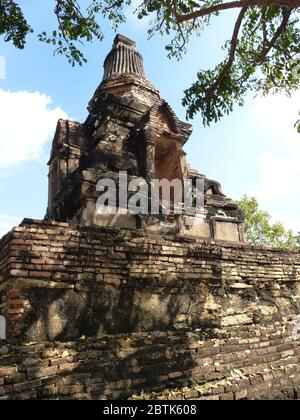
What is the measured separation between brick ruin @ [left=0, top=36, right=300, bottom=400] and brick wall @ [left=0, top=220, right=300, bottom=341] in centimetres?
1

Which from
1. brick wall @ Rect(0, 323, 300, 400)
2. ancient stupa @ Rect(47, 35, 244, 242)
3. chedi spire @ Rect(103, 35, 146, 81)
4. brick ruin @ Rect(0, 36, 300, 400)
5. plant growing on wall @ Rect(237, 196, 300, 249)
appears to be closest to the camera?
brick wall @ Rect(0, 323, 300, 400)

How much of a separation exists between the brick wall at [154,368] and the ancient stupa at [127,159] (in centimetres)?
421

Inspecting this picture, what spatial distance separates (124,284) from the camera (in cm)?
461

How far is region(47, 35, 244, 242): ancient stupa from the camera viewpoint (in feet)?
27.4

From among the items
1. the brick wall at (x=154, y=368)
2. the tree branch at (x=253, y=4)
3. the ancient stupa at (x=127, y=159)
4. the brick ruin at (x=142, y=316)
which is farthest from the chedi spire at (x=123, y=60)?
the brick wall at (x=154, y=368)

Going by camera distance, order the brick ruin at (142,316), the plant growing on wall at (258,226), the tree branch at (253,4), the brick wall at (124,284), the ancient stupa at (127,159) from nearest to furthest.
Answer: the brick ruin at (142,316) → the brick wall at (124,284) → the tree branch at (253,4) → the ancient stupa at (127,159) → the plant growing on wall at (258,226)

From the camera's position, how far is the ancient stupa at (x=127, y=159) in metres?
8.36

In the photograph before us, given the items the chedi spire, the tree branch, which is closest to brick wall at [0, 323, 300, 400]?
the tree branch

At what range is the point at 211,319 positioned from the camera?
16.6ft

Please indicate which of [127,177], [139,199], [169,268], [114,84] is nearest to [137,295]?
[169,268]

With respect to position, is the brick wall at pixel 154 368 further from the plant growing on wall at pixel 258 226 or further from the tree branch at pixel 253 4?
the plant growing on wall at pixel 258 226

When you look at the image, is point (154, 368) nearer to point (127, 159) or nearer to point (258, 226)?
point (127, 159)

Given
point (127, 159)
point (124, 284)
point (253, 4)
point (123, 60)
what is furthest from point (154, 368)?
point (123, 60)

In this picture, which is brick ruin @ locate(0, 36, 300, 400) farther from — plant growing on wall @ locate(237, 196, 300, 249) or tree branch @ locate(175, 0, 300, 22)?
plant growing on wall @ locate(237, 196, 300, 249)
